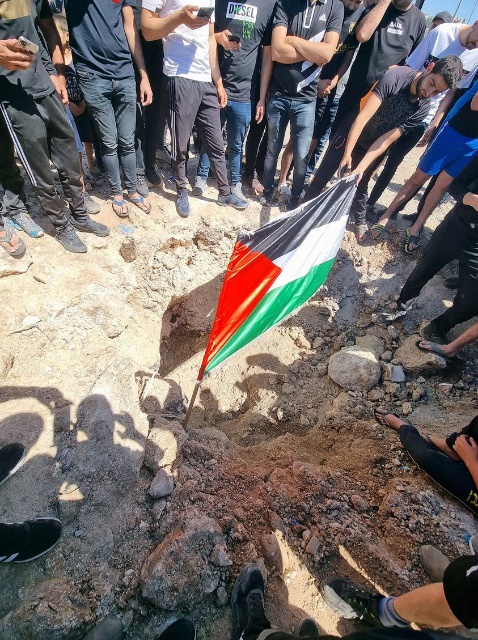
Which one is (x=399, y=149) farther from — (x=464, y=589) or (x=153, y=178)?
(x=464, y=589)

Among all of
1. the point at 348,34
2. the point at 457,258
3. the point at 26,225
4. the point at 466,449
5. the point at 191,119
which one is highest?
the point at 348,34

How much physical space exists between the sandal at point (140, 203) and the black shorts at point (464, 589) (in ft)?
13.4

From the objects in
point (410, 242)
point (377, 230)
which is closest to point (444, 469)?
point (410, 242)

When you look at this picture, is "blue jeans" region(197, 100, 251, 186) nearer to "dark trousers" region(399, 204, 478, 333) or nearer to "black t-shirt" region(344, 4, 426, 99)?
"black t-shirt" region(344, 4, 426, 99)

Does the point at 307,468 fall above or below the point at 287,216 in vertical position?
below

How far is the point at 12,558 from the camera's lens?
1881 millimetres

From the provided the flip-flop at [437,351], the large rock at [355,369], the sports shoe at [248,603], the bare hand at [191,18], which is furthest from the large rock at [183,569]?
the bare hand at [191,18]

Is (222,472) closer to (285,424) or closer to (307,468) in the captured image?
(307,468)

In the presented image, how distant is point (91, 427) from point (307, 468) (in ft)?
5.69

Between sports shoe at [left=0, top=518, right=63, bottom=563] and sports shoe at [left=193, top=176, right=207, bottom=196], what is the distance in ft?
12.5

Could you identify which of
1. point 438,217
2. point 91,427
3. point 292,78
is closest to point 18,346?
point 91,427

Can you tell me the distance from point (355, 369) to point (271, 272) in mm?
1576

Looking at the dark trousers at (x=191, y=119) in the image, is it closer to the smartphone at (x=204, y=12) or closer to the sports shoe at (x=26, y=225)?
the smartphone at (x=204, y=12)

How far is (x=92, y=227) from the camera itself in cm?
361
